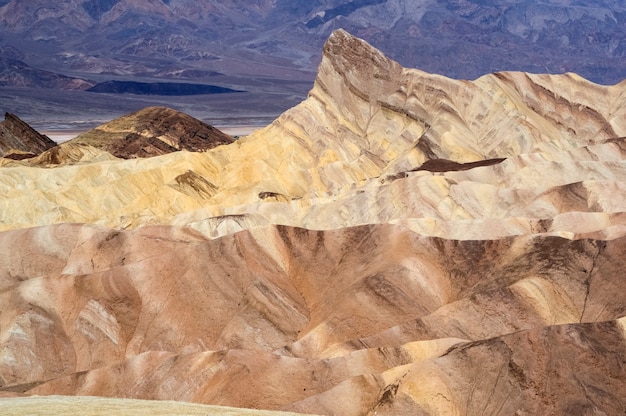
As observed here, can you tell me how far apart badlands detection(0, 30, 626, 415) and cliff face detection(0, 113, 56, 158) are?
3194cm

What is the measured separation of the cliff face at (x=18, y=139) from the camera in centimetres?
10493

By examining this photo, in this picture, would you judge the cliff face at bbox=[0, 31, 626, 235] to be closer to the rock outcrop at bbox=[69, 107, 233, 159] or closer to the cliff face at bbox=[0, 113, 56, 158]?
the rock outcrop at bbox=[69, 107, 233, 159]

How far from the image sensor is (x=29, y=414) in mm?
27906

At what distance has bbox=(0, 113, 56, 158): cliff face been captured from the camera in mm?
104931

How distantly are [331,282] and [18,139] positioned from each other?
240ft

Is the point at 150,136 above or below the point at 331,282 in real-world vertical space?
below

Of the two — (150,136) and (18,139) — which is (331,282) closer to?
(150,136)

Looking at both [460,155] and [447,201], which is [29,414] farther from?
[460,155]

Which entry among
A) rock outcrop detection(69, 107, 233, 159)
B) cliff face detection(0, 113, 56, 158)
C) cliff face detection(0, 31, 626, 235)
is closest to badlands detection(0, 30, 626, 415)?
cliff face detection(0, 31, 626, 235)

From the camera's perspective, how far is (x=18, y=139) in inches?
4240

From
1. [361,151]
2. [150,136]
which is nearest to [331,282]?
[361,151]

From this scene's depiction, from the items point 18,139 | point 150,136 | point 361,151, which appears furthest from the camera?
point 150,136

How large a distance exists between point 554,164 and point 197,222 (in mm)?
26921

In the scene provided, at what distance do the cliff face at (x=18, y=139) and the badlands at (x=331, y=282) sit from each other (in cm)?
3194
